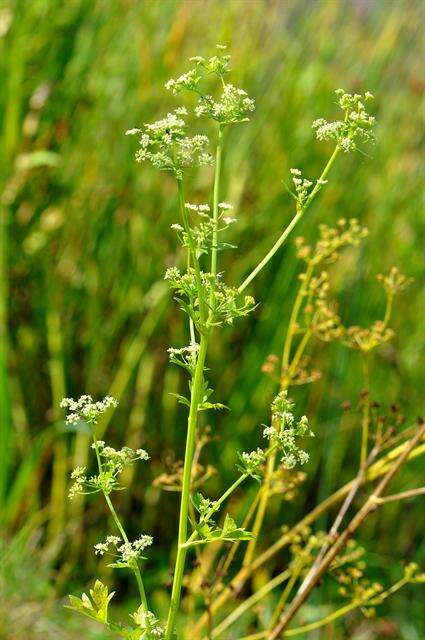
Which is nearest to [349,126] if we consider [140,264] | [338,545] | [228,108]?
[228,108]

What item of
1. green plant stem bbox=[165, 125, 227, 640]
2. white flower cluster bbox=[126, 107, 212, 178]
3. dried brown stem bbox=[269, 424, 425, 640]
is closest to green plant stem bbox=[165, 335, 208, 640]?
green plant stem bbox=[165, 125, 227, 640]

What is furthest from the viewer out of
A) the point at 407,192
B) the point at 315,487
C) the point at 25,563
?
the point at 407,192

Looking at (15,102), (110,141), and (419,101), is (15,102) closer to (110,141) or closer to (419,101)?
(110,141)

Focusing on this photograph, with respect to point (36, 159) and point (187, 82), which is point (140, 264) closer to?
point (36, 159)

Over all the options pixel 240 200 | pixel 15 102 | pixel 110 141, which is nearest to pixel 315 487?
pixel 240 200

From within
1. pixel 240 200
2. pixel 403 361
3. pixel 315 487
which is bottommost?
pixel 315 487

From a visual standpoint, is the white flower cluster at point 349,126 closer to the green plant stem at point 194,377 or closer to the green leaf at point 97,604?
the green plant stem at point 194,377

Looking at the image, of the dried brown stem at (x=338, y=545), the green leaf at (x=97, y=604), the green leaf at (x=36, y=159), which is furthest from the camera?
the green leaf at (x=36, y=159)

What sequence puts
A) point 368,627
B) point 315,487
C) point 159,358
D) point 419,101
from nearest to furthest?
point 368,627
point 159,358
point 315,487
point 419,101

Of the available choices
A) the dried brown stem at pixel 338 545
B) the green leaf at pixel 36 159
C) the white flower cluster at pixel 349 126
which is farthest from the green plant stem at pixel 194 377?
the green leaf at pixel 36 159
